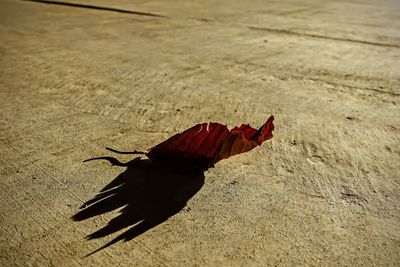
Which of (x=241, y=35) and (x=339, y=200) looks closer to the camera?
(x=339, y=200)

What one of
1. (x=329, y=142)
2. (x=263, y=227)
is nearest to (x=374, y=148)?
(x=329, y=142)

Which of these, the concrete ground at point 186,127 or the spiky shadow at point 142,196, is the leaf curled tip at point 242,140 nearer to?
the concrete ground at point 186,127

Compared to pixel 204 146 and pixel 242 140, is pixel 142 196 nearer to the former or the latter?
pixel 204 146

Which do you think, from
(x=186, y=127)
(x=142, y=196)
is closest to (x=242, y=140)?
(x=186, y=127)

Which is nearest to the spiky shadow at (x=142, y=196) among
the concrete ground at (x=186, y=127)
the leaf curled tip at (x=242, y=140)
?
the concrete ground at (x=186, y=127)

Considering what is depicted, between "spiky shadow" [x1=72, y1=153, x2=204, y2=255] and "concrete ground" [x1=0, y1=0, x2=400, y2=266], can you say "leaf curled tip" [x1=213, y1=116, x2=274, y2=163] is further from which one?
"spiky shadow" [x1=72, y1=153, x2=204, y2=255]

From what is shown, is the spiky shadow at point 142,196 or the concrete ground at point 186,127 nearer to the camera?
the concrete ground at point 186,127

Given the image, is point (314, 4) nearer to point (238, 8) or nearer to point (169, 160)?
point (238, 8)
